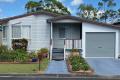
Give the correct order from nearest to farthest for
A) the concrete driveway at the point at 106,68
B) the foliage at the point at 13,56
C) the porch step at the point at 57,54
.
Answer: the concrete driveway at the point at 106,68
the foliage at the point at 13,56
the porch step at the point at 57,54

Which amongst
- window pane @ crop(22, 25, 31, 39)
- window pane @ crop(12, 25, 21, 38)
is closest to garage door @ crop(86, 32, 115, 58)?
window pane @ crop(22, 25, 31, 39)

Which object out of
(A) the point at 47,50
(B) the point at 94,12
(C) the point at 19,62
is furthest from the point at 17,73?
(B) the point at 94,12

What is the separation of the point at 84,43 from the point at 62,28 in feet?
9.86

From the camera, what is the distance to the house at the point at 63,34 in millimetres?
28734

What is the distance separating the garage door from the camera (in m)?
29.1

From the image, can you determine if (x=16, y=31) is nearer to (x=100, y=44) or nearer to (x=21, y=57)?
(x=21, y=57)

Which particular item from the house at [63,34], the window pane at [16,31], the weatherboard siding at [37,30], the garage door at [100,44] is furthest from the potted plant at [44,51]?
the garage door at [100,44]

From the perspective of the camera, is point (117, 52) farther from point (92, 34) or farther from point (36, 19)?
point (36, 19)

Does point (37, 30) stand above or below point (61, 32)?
above

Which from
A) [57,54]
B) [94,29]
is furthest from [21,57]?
[94,29]

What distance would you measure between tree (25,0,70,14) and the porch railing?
1345 inches

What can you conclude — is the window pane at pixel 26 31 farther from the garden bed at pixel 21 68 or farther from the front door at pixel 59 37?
the garden bed at pixel 21 68

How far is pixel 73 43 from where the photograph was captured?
93.9 ft

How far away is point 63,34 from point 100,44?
12.6 feet
